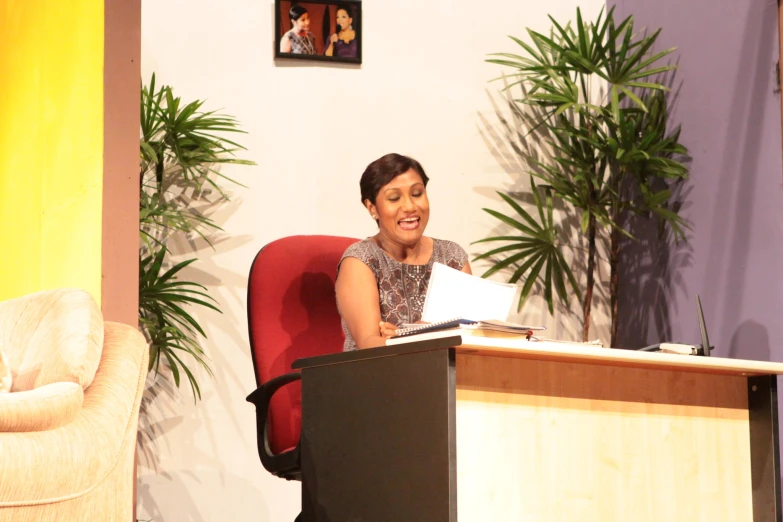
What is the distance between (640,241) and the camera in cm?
433

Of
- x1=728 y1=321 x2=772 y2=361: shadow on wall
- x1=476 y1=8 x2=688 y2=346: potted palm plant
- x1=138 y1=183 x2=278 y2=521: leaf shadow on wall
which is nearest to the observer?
x1=728 y1=321 x2=772 y2=361: shadow on wall

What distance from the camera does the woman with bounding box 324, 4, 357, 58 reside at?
4.21 m

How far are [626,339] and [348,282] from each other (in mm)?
2108

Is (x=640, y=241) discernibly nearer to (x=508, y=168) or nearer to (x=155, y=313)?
(x=508, y=168)

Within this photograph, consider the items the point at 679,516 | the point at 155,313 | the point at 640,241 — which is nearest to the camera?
the point at 679,516

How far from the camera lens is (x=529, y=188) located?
14.7ft

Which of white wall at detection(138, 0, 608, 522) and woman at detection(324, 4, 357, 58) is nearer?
white wall at detection(138, 0, 608, 522)

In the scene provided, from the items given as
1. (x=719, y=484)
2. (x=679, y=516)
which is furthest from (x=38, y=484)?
(x=719, y=484)

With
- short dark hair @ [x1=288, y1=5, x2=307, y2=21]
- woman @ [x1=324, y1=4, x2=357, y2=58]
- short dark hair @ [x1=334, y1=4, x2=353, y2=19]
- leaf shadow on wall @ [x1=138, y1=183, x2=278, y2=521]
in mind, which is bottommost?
leaf shadow on wall @ [x1=138, y1=183, x2=278, y2=521]

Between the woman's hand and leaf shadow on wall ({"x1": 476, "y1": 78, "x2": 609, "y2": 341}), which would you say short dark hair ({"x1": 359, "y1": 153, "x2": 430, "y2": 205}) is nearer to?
the woman's hand

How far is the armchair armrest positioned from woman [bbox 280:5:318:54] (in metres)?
2.04

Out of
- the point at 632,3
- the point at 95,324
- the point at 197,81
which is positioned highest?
the point at 632,3

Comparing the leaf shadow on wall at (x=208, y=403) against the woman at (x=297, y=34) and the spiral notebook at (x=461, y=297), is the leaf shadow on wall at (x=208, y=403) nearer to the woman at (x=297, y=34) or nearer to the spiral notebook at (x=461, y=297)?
the woman at (x=297, y=34)

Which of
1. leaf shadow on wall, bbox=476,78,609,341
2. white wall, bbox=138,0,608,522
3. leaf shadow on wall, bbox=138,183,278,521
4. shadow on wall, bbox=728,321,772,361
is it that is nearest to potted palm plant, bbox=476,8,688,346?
leaf shadow on wall, bbox=476,78,609,341
